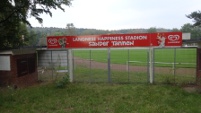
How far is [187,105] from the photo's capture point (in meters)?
10.3

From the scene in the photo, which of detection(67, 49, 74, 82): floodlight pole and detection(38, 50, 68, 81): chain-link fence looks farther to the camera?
detection(38, 50, 68, 81): chain-link fence

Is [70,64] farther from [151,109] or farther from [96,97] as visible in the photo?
[151,109]

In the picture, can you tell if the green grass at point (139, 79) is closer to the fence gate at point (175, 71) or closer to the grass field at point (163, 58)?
the fence gate at point (175, 71)

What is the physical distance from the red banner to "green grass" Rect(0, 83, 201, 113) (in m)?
2.78

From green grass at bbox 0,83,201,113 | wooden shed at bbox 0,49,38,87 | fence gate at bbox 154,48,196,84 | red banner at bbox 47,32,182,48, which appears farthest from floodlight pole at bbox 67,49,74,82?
fence gate at bbox 154,48,196,84

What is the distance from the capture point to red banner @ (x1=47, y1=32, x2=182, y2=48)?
14770 millimetres

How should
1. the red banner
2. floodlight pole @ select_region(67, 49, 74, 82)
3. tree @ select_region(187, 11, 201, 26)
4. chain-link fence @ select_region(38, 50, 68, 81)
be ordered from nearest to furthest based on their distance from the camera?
the red banner
floodlight pole @ select_region(67, 49, 74, 82)
chain-link fence @ select_region(38, 50, 68, 81)
tree @ select_region(187, 11, 201, 26)

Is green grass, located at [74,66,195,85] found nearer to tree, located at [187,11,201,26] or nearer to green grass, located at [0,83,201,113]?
green grass, located at [0,83,201,113]

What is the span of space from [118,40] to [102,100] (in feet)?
18.0

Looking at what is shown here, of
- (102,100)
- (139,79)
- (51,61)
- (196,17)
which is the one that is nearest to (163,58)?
(196,17)

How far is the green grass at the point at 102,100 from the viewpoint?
10.0 metres

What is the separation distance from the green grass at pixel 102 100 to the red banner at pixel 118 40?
278 centimetres

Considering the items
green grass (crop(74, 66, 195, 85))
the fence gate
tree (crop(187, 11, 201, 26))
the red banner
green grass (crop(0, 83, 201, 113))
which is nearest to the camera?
green grass (crop(0, 83, 201, 113))

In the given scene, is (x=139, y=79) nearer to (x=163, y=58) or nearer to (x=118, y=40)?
(x=118, y=40)
